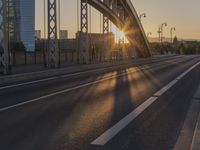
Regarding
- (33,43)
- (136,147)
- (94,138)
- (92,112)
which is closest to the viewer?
(136,147)

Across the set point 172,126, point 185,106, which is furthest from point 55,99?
point 172,126

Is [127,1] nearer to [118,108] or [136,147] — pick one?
[118,108]

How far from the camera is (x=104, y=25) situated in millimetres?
60969

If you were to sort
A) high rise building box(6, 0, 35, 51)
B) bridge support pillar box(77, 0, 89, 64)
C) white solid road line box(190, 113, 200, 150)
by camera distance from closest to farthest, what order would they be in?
white solid road line box(190, 113, 200, 150)
bridge support pillar box(77, 0, 89, 64)
high rise building box(6, 0, 35, 51)

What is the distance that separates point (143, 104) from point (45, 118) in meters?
4.09

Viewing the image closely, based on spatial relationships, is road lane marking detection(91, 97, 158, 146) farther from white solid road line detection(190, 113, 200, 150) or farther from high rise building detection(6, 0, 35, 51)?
high rise building detection(6, 0, 35, 51)

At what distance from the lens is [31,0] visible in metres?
65.4

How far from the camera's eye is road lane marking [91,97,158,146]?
29.0 ft

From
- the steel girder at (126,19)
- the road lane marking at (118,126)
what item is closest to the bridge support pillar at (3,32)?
the road lane marking at (118,126)

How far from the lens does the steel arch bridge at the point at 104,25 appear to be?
27641 mm

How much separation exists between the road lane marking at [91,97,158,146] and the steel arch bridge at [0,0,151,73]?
14688mm

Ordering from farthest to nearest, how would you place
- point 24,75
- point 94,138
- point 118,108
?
point 24,75
point 118,108
point 94,138

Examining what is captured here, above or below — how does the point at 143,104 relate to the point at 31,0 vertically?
below

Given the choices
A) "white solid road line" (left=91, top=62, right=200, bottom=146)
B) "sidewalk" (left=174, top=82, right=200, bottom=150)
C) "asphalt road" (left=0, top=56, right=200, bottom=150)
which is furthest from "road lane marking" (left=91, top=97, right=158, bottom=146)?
"sidewalk" (left=174, top=82, right=200, bottom=150)
